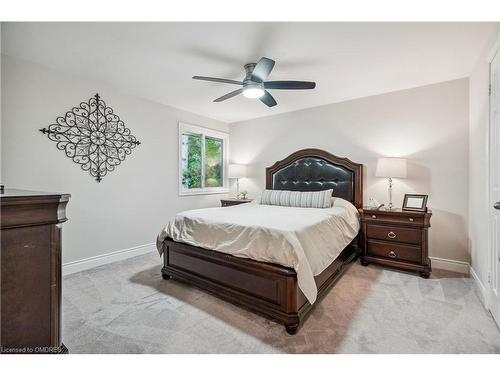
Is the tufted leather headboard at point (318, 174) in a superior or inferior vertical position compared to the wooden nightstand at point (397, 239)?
superior

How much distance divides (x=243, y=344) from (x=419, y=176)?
3138mm

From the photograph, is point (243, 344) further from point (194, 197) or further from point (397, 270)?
point (194, 197)

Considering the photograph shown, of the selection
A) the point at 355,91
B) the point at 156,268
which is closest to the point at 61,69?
the point at 156,268

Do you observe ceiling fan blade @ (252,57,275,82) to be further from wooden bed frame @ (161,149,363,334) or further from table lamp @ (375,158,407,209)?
table lamp @ (375,158,407,209)

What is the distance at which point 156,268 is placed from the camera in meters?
3.07

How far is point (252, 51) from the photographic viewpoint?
230cm

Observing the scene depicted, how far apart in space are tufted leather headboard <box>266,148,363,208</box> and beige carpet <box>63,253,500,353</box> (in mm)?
1434

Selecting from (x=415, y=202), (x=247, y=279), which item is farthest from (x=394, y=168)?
(x=247, y=279)

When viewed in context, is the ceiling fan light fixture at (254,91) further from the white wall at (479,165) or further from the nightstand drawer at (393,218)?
the nightstand drawer at (393,218)

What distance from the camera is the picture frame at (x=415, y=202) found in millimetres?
2982

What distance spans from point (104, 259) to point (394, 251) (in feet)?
12.6

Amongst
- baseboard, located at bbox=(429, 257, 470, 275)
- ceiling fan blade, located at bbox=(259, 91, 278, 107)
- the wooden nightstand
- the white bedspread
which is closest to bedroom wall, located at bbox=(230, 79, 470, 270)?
baseboard, located at bbox=(429, 257, 470, 275)

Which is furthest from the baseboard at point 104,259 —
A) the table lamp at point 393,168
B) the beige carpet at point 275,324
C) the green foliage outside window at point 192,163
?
→ the table lamp at point 393,168

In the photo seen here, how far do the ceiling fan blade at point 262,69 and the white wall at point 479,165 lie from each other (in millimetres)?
1866
